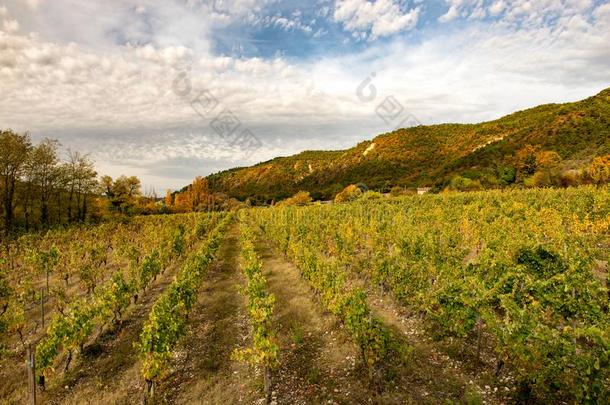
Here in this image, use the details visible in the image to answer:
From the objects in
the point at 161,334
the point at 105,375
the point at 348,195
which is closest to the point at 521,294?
the point at 161,334

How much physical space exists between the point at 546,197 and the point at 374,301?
24519 mm

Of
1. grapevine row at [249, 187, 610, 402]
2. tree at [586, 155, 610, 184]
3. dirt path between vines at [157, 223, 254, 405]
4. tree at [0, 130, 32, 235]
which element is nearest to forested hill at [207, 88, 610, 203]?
tree at [586, 155, 610, 184]

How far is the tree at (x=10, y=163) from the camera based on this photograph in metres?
36.4

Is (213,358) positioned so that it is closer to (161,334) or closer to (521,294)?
(161,334)

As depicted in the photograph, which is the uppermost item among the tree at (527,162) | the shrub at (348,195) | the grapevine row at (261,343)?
the tree at (527,162)

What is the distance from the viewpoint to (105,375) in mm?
8812

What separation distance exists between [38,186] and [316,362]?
159 feet

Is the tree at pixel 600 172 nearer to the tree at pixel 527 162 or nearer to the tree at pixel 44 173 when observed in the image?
the tree at pixel 527 162

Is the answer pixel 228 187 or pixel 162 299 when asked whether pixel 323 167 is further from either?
pixel 162 299

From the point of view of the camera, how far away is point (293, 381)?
822 cm

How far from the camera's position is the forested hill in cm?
5831

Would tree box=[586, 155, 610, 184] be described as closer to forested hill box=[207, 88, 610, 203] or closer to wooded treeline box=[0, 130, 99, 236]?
forested hill box=[207, 88, 610, 203]

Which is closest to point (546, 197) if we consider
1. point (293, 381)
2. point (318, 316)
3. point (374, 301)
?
point (374, 301)

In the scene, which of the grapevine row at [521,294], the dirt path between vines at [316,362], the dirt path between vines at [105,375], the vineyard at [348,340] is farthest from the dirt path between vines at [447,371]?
the dirt path between vines at [105,375]
